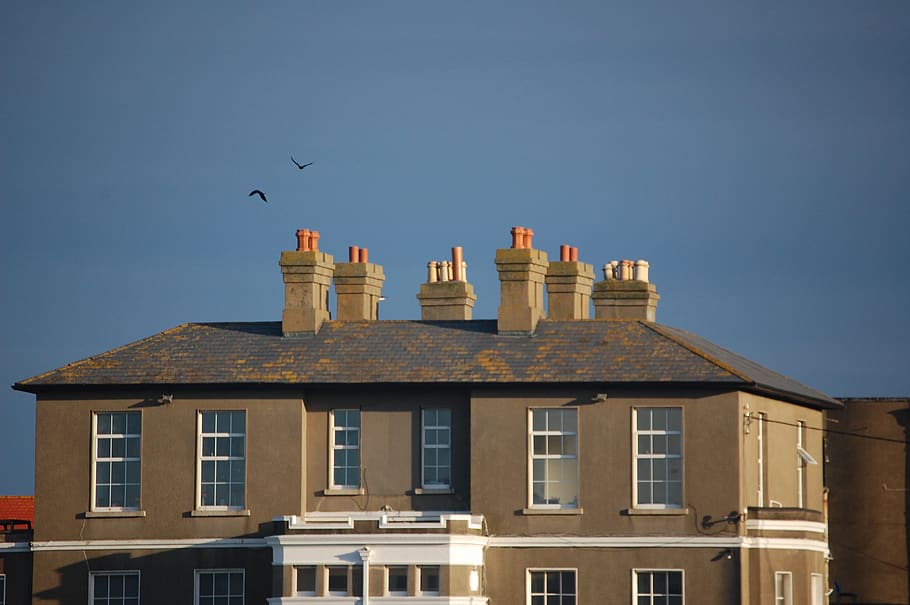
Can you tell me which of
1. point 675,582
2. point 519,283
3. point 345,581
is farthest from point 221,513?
point 675,582

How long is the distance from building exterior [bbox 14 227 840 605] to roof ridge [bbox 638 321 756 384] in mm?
87

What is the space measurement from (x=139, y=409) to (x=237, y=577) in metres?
4.48

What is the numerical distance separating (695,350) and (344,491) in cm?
850

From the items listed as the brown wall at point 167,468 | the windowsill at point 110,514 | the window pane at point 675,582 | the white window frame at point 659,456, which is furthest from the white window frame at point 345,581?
the window pane at point 675,582

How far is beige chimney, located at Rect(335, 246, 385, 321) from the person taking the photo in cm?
5081

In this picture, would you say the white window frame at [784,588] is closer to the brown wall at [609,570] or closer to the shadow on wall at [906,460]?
the brown wall at [609,570]

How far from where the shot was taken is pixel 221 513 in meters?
47.7

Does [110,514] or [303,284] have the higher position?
[303,284]

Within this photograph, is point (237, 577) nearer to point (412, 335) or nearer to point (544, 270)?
point (412, 335)

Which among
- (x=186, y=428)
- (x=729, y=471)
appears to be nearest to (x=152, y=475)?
(x=186, y=428)

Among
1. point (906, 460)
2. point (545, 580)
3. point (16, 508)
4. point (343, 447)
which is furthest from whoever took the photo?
point (16, 508)

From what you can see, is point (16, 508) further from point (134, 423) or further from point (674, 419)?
point (674, 419)

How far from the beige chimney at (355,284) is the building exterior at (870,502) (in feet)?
47.9

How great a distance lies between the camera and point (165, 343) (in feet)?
164
